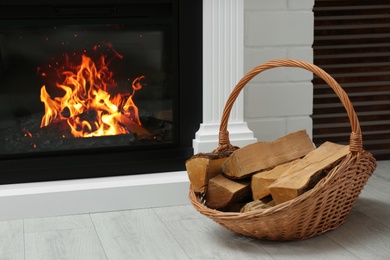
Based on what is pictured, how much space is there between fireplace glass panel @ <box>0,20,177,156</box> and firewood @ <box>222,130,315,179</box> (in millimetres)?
500

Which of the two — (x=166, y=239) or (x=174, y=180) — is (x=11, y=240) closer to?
(x=166, y=239)

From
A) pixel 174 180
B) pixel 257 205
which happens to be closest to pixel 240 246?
pixel 257 205

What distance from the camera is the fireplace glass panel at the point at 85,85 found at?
285 cm

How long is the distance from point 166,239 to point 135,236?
0.11 metres

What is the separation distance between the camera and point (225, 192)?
2.55 m

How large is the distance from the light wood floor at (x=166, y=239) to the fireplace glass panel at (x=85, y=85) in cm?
32

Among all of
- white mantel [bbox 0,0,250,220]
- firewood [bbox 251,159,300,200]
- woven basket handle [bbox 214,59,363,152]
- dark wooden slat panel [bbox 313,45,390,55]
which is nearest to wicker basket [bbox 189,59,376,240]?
woven basket handle [bbox 214,59,363,152]

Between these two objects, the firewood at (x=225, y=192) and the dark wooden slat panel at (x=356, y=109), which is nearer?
the firewood at (x=225, y=192)

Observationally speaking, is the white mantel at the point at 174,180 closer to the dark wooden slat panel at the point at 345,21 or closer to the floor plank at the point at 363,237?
the floor plank at the point at 363,237

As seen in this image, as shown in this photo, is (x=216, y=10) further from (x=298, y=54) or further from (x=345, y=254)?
(x=345, y=254)

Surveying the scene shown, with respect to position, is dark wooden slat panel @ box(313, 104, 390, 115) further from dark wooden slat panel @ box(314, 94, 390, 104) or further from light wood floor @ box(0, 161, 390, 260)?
light wood floor @ box(0, 161, 390, 260)

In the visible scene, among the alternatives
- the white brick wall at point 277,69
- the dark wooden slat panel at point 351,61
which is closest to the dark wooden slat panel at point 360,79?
the dark wooden slat panel at point 351,61

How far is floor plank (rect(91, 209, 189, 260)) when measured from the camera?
7.92ft

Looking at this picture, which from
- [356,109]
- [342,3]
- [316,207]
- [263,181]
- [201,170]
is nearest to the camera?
[316,207]
